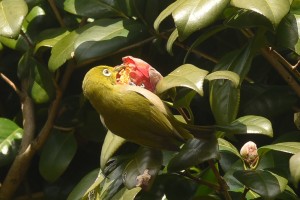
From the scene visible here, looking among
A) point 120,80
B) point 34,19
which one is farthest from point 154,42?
point 120,80

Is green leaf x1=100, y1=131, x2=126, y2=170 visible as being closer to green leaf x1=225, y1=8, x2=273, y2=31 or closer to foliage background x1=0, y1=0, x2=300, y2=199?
foliage background x1=0, y1=0, x2=300, y2=199

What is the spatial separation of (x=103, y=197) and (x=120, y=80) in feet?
0.60

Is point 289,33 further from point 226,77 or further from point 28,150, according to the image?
point 28,150

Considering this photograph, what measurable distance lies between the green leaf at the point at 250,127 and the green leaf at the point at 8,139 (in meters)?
0.63

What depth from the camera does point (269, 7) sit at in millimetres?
971

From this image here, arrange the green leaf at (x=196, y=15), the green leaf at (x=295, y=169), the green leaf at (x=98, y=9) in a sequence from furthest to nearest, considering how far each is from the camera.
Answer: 1. the green leaf at (x=98, y=9)
2. the green leaf at (x=196, y=15)
3. the green leaf at (x=295, y=169)

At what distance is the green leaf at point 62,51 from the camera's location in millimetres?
1253

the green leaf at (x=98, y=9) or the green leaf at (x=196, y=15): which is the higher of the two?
the green leaf at (x=196, y=15)

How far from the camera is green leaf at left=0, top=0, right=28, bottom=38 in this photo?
3.92 feet

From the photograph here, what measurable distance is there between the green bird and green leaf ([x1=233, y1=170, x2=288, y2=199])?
0.11m

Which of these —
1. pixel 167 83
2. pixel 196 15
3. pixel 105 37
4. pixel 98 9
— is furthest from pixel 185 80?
pixel 98 9

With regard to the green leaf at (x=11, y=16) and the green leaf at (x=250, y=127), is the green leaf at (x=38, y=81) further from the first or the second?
the green leaf at (x=250, y=127)

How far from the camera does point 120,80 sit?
1003 millimetres

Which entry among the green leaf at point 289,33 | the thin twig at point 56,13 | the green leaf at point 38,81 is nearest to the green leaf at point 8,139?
the green leaf at point 38,81
